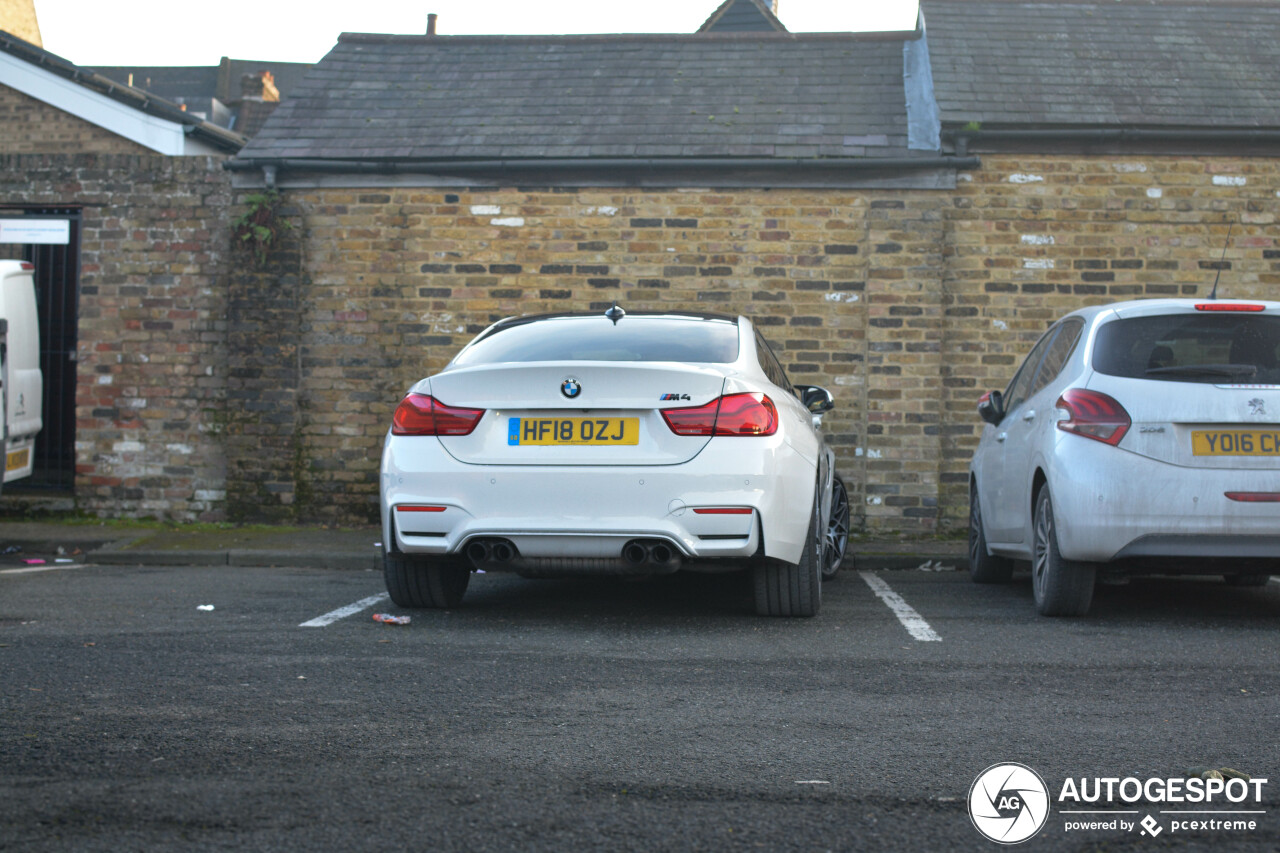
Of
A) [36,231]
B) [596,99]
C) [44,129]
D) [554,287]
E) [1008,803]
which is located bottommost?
[1008,803]

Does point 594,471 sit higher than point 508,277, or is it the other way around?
point 508,277

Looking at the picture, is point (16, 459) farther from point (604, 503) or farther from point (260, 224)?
point (604, 503)

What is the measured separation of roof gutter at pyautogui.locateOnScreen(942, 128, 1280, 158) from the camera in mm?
9539

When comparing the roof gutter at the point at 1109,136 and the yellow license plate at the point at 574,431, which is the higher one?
the roof gutter at the point at 1109,136

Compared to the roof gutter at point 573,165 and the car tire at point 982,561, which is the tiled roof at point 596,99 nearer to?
the roof gutter at point 573,165

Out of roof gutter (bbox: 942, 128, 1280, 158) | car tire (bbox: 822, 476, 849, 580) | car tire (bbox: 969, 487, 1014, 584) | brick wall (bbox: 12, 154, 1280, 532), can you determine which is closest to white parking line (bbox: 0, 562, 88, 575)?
brick wall (bbox: 12, 154, 1280, 532)

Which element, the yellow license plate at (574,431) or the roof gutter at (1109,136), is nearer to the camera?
the yellow license plate at (574,431)

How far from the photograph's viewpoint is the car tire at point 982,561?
720 centimetres

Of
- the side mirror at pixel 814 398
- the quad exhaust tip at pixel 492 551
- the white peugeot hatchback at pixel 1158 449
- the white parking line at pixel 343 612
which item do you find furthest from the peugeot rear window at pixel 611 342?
the white peugeot hatchback at pixel 1158 449

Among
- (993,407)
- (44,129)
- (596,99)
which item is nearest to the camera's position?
(993,407)

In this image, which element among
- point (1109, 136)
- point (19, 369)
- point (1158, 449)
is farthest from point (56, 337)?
point (1158, 449)

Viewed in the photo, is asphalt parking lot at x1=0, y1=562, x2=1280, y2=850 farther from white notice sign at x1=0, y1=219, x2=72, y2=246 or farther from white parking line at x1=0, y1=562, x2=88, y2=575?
white notice sign at x1=0, y1=219, x2=72, y2=246

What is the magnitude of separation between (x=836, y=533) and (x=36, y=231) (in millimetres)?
7750

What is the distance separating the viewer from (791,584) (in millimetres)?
5371
